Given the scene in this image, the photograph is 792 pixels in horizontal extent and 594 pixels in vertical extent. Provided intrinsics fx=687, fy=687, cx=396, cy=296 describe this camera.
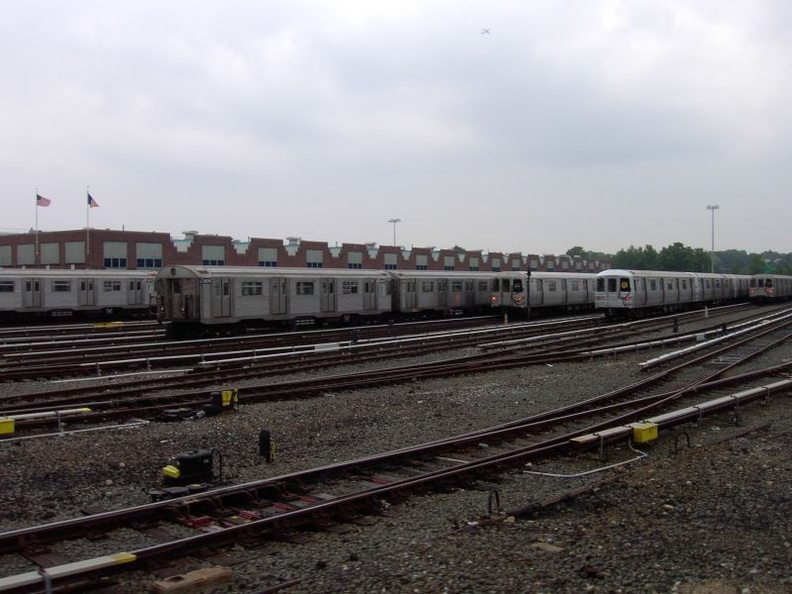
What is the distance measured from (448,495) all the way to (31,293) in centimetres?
3413

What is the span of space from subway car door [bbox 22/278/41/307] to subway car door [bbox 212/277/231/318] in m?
15.0

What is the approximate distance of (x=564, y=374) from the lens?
1906 cm

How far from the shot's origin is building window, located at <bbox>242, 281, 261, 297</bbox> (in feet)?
92.7

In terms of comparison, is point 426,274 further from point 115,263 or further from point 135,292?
→ point 115,263

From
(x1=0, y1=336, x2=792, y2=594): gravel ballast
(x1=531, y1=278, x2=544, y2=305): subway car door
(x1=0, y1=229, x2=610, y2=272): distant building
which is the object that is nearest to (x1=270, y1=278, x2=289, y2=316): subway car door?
(x1=0, y1=336, x2=792, y2=594): gravel ballast

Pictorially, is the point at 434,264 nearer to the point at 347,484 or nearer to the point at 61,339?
the point at 61,339

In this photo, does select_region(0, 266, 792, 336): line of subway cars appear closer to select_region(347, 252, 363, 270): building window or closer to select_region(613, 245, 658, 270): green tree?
select_region(347, 252, 363, 270): building window

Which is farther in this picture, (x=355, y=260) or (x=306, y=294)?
(x=355, y=260)

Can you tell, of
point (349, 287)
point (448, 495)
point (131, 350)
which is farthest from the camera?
point (349, 287)

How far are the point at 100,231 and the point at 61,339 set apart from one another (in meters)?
28.9

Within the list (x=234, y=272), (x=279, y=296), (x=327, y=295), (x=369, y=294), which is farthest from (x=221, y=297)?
(x=369, y=294)

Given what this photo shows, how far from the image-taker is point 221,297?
2730 cm

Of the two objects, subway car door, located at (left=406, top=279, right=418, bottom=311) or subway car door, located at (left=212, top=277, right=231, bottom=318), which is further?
subway car door, located at (left=406, top=279, right=418, bottom=311)

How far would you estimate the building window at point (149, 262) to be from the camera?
185ft
